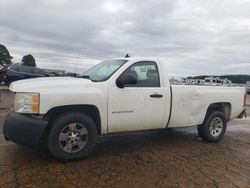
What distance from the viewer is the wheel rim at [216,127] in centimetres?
676

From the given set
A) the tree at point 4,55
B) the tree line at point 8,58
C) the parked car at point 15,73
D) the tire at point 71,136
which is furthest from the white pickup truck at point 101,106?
the tree at point 4,55

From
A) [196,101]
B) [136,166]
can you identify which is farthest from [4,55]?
[136,166]

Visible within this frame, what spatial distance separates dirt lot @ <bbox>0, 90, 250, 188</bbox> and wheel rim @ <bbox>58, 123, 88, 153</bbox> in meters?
0.26

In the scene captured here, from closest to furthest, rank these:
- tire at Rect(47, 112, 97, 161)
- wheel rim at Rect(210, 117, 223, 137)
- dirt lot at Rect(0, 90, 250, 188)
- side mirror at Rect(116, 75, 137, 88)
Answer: dirt lot at Rect(0, 90, 250, 188)
tire at Rect(47, 112, 97, 161)
side mirror at Rect(116, 75, 137, 88)
wheel rim at Rect(210, 117, 223, 137)

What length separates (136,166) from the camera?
463 centimetres

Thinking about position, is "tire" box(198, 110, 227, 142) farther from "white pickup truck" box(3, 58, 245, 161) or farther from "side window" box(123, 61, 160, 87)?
"side window" box(123, 61, 160, 87)

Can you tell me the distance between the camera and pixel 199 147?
20.4 ft

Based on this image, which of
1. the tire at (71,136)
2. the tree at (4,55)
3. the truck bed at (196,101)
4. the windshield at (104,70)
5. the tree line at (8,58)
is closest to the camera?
the tire at (71,136)

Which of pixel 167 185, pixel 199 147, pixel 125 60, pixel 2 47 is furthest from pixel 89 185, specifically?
pixel 2 47

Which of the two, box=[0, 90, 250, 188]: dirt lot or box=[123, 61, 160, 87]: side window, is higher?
box=[123, 61, 160, 87]: side window

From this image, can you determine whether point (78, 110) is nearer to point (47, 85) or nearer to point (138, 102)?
point (47, 85)

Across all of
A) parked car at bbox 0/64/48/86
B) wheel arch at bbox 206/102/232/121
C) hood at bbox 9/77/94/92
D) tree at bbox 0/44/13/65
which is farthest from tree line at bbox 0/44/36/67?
hood at bbox 9/77/94/92

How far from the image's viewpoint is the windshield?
5279mm

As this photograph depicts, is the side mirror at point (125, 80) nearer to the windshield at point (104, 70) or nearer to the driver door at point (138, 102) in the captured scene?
the driver door at point (138, 102)
